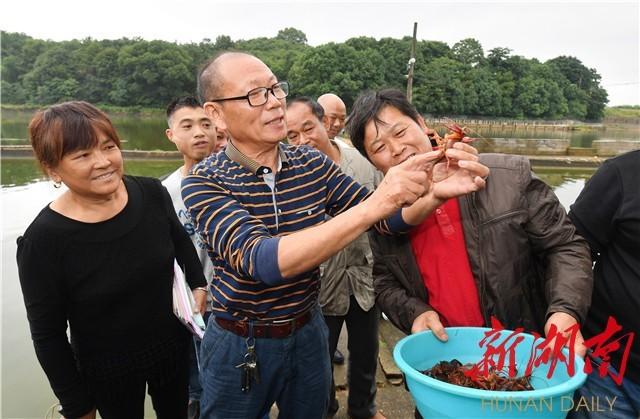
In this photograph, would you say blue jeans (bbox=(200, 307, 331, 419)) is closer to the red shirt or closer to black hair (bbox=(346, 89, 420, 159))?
the red shirt

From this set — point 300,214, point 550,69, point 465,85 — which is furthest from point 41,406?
point 550,69

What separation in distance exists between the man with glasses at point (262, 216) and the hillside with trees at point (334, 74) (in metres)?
46.6

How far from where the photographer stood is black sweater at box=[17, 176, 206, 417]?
175 centimetres

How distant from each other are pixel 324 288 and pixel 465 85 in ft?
179

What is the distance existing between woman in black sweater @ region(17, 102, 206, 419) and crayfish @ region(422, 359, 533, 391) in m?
1.35

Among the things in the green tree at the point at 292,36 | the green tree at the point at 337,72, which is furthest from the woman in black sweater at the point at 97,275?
the green tree at the point at 292,36

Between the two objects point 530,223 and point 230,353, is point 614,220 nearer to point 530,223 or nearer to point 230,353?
point 530,223

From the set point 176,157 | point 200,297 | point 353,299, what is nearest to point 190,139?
point 200,297

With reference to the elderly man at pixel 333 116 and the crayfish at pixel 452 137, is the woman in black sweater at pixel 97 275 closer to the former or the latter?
the crayfish at pixel 452 137

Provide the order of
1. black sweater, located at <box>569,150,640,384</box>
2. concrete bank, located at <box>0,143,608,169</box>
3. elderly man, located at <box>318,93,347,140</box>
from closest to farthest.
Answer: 1. black sweater, located at <box>569,150,640,384</box>
2. elderly man, located at <box>318,93,347,140</box>
3. concrete bank, located at <box>0,143,608,169</box>

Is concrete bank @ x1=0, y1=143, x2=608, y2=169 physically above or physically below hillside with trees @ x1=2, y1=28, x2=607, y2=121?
below

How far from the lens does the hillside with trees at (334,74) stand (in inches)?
1967

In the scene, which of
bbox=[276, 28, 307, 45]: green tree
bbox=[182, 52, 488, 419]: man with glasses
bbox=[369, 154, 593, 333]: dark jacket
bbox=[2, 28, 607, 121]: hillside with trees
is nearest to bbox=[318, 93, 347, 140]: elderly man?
bbox=[182, 52, 488, 419]: man with glasses

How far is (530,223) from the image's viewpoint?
5.08ft
